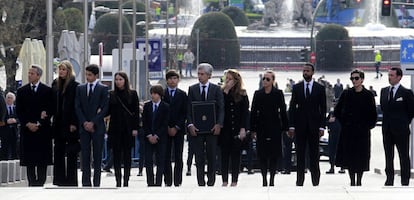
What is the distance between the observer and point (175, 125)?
21.0m

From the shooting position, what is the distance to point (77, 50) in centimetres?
3856

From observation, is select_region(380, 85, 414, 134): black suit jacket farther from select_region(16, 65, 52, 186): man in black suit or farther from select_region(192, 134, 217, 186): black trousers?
select_region(16, 65, 52, 186): man in black suit

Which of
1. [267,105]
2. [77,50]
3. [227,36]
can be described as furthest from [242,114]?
[227,36]

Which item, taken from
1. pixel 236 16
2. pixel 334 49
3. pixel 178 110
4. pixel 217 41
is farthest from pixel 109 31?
pixel 178 110

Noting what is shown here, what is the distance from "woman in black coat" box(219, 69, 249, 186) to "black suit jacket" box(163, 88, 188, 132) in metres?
0.60

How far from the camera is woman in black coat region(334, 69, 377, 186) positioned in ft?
67.6

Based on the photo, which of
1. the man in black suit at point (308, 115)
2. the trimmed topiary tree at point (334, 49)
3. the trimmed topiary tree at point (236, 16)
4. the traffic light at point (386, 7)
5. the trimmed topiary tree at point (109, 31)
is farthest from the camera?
the trimmed topiary tree at point (236, 16)

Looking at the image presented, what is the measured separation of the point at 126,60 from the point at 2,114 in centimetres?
2442

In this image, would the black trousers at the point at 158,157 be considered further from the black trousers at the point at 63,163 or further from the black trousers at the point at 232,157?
the black trousers at the point at 63,163

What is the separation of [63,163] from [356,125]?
158 inches

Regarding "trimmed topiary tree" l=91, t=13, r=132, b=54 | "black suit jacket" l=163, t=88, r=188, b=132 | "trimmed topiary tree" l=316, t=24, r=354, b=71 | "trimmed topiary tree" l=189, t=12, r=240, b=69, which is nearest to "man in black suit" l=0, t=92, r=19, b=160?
"black suit jacket" l=163, t=88, r=188, b=132

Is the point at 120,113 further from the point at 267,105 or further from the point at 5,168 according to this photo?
the point at 5,168

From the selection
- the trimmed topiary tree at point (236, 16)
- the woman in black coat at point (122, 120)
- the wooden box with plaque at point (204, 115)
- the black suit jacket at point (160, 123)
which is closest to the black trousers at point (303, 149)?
the wooden box with plaque at point (204, 115)

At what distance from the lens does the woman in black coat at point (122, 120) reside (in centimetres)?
2050
